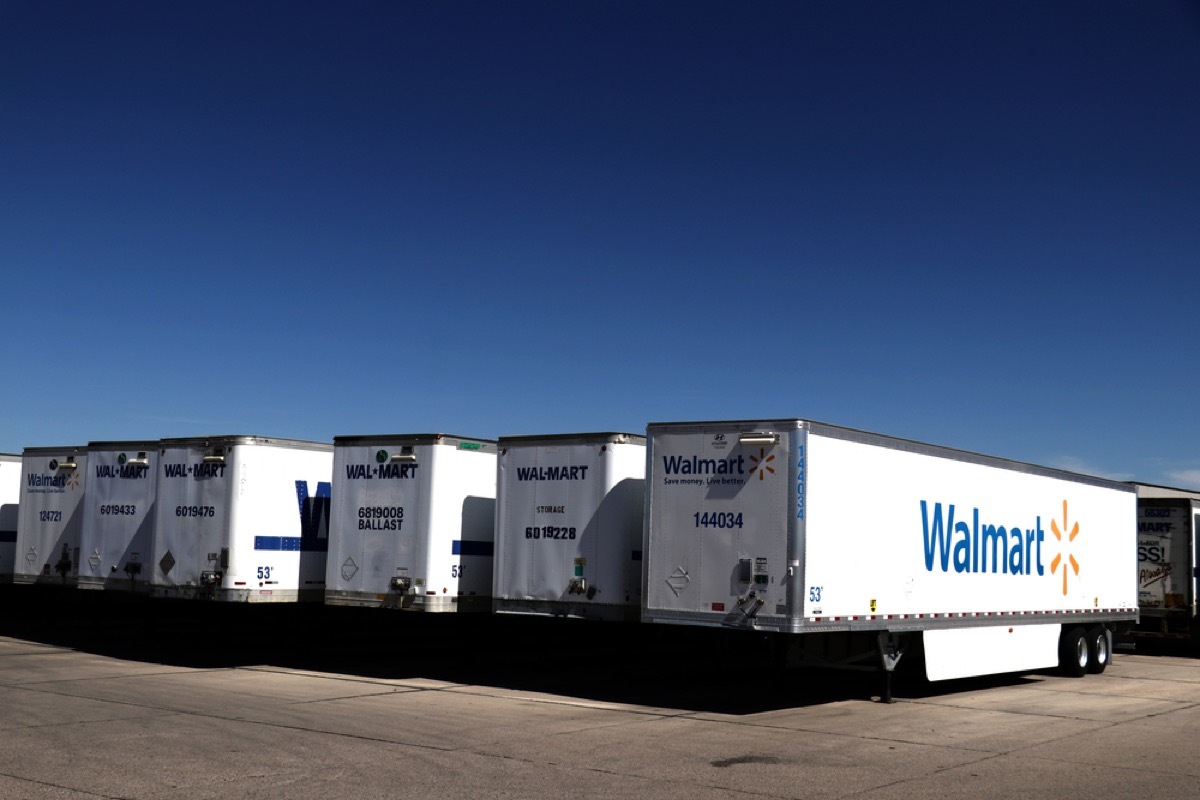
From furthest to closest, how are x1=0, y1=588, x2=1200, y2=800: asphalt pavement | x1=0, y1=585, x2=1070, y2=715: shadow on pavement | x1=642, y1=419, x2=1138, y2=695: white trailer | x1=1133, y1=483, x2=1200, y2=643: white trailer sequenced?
x1=1133, y1=483, x2=1200, y2=643: white trailer, x1=0, y1=585, x2=1070, y2=715: shadow on pavement, x1=642, y1=419, x2=1138, y2=695: white trailer, x1=0, y1=588, x2=1200, y2=800: asphalt pavement

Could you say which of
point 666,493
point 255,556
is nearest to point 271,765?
point 666,493

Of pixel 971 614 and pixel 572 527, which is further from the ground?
pixel 572 527

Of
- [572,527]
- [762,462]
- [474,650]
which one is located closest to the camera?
[762,462]

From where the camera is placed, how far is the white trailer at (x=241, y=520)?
19172mm

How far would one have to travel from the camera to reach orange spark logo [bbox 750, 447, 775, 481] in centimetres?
1490

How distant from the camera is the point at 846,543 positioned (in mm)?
15328

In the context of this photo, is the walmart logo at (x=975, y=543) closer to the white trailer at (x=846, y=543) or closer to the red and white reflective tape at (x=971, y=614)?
the white trailer at (x=846, y=543)

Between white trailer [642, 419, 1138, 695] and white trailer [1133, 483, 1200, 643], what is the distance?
8.17 metres

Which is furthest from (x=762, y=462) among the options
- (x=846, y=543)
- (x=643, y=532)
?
(x=643, y=532)

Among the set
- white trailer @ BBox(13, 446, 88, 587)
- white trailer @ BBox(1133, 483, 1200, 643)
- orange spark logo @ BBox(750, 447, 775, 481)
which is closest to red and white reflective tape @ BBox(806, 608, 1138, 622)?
orange spark logo @ BBox(750, 447, 775, 481)

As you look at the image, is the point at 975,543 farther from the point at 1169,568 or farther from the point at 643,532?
the point at 1169,568

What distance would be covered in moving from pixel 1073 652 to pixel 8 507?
20.9m

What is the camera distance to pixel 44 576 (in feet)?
75.5

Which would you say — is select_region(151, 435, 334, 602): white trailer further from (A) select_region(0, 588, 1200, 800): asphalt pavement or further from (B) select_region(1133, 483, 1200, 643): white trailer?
(B) select_region(1133, 483, 1200, 643): white trailer
